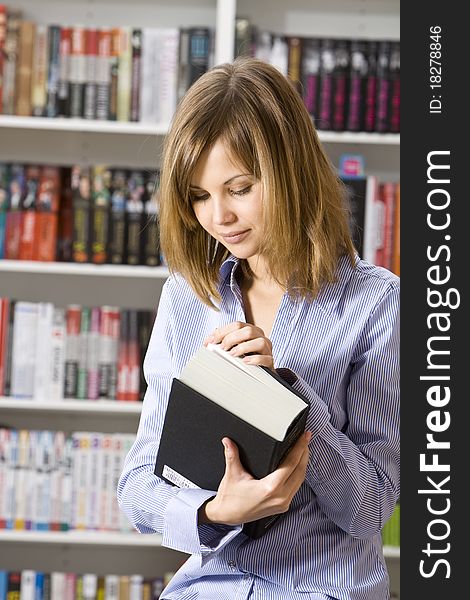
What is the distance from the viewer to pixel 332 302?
106 centimetres

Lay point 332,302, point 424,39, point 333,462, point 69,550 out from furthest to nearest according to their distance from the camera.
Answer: point 69,550, point 332,302, point 333,462, point 424,39

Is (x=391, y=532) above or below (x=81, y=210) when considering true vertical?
below

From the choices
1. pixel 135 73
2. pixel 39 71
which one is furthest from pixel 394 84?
pixel 39 71

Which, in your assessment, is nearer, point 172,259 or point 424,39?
point 424,39

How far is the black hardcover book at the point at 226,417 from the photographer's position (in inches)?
33.5

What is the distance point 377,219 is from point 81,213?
30.0 inches

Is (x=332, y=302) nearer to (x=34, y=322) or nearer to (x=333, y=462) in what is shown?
(x=333, y=462)

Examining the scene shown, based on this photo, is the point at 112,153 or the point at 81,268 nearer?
the point at 81,268

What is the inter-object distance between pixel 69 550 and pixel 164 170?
5.51 ft

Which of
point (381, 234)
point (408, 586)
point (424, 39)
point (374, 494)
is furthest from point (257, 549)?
point (381, 234)

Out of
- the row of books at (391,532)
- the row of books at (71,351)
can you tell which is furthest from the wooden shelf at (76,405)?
the row of books at (391,532)

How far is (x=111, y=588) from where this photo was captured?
2.28 meters

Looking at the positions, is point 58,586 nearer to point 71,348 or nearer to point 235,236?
point 71,348

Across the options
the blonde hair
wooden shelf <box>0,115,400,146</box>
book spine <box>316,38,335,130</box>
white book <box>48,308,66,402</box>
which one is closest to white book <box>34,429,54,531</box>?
white book <box>48,308,66,402</box>
